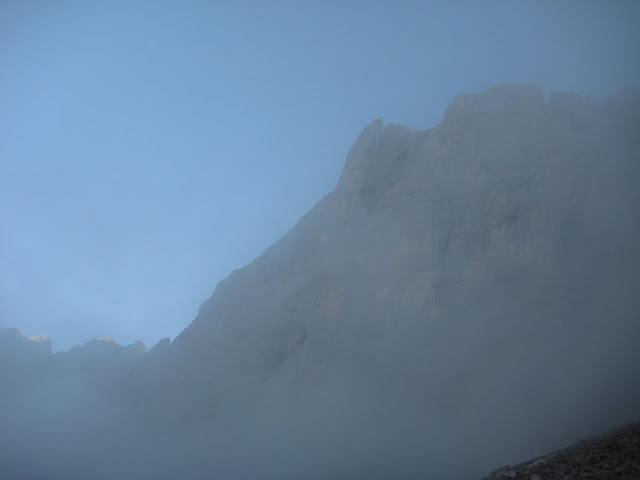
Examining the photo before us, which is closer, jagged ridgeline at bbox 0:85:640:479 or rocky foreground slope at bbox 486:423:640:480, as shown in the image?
rocky foreground slope at bbox 486:423:640:480

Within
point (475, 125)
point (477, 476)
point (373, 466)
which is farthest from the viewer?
point (475, 125)

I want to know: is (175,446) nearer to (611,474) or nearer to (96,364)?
(96,364)

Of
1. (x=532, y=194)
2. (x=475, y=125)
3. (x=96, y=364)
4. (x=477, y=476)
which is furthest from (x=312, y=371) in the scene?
(x=96, y=364)

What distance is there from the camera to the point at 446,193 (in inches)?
4749

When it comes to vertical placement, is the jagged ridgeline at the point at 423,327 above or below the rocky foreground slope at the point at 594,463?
above

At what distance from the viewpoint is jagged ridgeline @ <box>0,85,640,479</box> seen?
Answer: 91.4 m

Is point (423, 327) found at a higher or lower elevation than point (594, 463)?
higher

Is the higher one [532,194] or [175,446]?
[532,194]

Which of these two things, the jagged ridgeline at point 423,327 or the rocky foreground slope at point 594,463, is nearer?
the rocky foreground slope at point 594,463

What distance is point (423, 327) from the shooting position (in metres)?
110

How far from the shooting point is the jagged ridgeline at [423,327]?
91438 millimetres

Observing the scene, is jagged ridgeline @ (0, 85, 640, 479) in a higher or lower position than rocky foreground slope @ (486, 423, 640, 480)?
higher

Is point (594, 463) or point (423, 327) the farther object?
point (423, 327)

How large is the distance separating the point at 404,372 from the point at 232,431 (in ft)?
145
